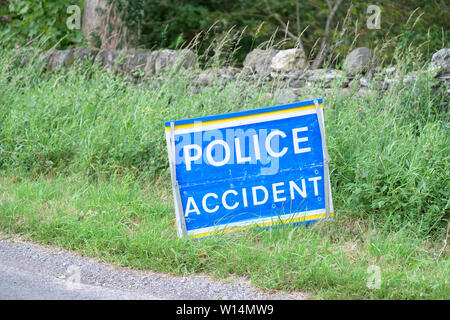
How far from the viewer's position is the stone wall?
6.40 m

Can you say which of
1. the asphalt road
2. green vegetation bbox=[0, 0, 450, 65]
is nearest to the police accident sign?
the asphalt road

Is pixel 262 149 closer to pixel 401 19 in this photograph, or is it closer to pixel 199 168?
pixel 199 168

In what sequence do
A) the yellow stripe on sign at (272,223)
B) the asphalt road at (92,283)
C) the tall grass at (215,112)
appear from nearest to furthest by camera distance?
the asphalt road at (92,283)
the yellow stripe on sign at (272,223)
the tall grass at (215,112)

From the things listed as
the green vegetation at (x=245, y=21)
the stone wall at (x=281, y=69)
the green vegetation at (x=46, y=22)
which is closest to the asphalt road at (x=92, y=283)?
the stone wall at (x=281, y=69)

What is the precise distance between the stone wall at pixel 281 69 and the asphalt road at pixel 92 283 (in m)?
3.29

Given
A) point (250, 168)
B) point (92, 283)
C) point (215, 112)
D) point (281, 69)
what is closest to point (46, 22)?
point (281, 69)

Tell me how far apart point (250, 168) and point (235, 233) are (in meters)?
0.54

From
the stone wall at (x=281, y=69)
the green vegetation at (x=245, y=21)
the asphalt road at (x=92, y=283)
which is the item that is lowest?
the asphalt road at (x=92, y=283)

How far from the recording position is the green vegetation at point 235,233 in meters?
4.07

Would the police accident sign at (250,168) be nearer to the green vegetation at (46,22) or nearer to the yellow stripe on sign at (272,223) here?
the yellow stripe on sign at (272,223)

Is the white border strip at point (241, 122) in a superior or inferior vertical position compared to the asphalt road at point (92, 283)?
superior

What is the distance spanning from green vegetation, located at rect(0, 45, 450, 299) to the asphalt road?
12 centimetres

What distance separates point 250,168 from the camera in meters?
4.61

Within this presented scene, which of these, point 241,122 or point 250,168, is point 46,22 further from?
point 250,168
